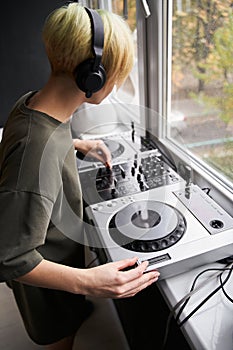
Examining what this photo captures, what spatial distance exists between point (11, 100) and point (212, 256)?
1.75 m

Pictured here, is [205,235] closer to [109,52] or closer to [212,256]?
[212,256]

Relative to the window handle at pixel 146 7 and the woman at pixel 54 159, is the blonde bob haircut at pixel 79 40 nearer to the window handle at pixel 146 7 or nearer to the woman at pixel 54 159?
the woman at pixel 54 159

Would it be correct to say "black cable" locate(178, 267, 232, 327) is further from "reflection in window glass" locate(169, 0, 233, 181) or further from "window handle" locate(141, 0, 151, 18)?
"window handle" locate(141, 0, 151, 18)

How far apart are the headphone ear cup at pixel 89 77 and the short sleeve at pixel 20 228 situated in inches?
10.1

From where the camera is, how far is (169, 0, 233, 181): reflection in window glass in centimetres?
100

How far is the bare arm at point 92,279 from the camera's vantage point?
0.73 m

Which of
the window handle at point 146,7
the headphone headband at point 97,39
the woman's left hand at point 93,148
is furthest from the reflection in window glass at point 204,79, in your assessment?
the headphone headband at point 97,39

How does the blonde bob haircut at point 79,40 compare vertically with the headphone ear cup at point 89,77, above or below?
above

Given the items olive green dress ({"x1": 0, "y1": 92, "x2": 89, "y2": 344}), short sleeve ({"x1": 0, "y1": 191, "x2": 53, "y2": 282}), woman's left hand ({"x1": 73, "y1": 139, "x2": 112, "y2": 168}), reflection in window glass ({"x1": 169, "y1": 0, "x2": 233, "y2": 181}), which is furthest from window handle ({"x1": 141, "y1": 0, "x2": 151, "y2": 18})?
short sleeve ({"x1": 0, "y1": 191, "x2": 53, "y2": 282})

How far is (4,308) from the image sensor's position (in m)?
1.61

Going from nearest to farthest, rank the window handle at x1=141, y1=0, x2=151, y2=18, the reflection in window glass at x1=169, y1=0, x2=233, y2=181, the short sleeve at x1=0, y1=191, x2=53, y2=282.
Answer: the short sleeve at x1=0, y1=191, x2=53, y2=282 → the reflection in window glass at x1=169, y1=0, x2=233, y2=181 → the window handle at x1=141, y1=0, x2=151, y2=18

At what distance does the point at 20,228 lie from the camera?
670mm

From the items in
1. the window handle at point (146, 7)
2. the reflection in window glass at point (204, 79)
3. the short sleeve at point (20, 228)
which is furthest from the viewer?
the window handle at point (146, 7)

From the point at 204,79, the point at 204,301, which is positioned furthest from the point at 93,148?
the point at 204,301
